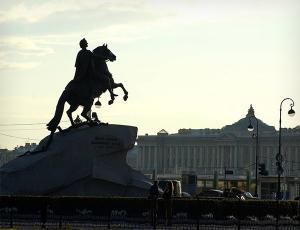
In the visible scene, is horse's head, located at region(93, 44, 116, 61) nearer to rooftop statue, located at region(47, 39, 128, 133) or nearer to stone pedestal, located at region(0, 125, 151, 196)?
rooftop statue, located at region(47, 39, 128, 133)

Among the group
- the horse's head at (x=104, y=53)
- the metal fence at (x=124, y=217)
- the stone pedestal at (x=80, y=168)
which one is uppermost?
the horse's head at (x=104, y=53)

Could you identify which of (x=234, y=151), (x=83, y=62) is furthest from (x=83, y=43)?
(x=234, y=151)

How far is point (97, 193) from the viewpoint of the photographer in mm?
36406

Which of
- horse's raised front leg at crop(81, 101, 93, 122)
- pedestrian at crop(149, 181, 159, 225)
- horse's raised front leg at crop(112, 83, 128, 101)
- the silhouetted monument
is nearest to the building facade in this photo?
horse's raised front leg at crop(112, 83, 128, 101)

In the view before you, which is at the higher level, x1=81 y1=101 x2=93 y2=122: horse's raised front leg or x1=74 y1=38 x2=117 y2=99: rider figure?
x1=74 y1=38 x2=117 y2=99: rider figure

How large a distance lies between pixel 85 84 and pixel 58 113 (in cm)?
156

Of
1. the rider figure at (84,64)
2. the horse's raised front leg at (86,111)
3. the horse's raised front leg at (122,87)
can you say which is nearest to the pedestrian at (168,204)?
the horse's raised front leg at (86,111)

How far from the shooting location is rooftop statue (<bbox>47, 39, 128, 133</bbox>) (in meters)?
36.3

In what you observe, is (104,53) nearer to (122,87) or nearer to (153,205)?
(122,87)

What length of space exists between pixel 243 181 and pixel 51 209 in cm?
8137

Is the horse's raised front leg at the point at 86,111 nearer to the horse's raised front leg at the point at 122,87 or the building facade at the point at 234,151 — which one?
the horse's raised front leg at the point at 122,87

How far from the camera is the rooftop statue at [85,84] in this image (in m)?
36.3

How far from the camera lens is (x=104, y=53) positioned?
3694 cm

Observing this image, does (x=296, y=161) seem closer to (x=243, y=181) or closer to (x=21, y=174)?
(x=243, y=181)
